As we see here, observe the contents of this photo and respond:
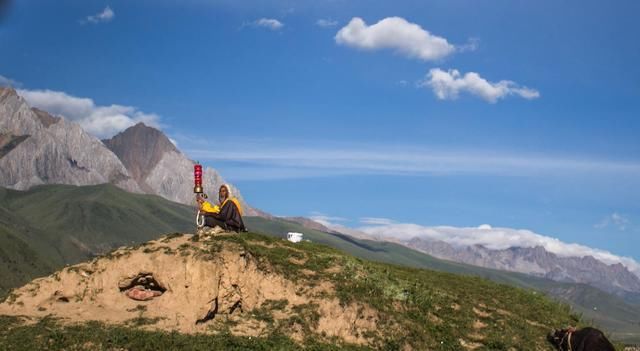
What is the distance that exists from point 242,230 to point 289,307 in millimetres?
9464

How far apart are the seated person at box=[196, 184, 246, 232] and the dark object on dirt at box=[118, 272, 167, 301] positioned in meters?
6.17

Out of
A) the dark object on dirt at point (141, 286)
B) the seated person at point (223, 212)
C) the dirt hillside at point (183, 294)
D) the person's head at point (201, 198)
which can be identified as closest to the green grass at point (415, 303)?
the dirt hillside at point (183, 294)

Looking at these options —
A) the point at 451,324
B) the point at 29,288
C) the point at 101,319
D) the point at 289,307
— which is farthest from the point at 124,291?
the point at 451,324

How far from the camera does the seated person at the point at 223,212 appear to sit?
123 ft

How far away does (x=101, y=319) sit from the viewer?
97.0 ft

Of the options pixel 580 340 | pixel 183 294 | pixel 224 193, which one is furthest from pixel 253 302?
pixel 580 340

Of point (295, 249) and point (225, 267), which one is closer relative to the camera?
point (225, 267)

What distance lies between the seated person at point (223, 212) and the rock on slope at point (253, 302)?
2259 millimetres

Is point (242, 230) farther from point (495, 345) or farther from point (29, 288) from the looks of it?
point (495, 345)

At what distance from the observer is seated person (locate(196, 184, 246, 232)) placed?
37406mm

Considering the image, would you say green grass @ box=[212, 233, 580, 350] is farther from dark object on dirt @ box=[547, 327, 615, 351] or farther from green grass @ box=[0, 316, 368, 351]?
green grass @ box=[0, 316, 368, 351]

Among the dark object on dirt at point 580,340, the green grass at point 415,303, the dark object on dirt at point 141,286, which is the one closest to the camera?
the dark object on dirt at point 580,340

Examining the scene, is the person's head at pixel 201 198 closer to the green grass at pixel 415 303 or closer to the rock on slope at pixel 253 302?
A: the rock on slope at pixel 253 302

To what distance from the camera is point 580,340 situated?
96.8ft
